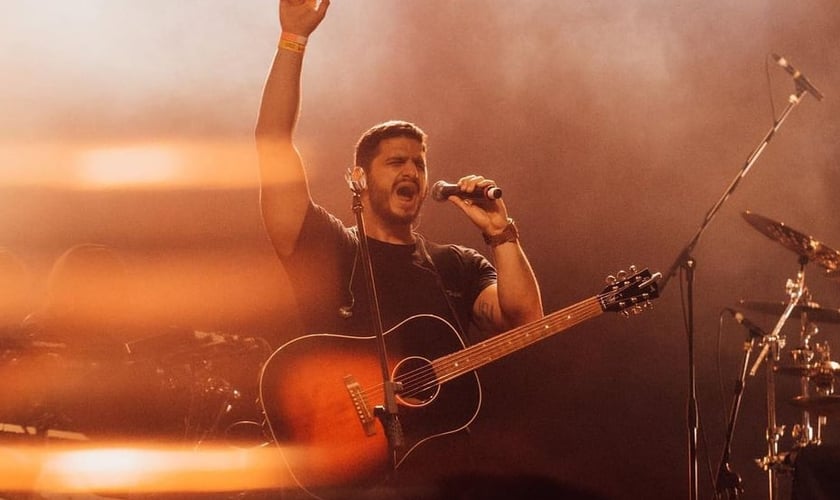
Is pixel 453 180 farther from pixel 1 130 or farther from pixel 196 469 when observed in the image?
pixel 1 130

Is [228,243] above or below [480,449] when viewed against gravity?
above

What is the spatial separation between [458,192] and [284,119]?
573 mm

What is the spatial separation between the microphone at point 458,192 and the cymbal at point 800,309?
150 cm

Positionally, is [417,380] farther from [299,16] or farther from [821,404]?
[821,404]

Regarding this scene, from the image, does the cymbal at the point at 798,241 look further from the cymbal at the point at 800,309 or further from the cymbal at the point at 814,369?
the cymbal at the point at 814,369

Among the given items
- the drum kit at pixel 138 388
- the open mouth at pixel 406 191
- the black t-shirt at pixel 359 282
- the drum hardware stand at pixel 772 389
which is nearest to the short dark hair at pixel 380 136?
the open mouth at pixel 406 191

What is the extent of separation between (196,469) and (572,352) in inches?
70.4

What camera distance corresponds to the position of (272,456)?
10.00ft

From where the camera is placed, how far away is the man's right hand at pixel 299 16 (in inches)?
93.1

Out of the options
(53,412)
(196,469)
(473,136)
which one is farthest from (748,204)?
(53,412)

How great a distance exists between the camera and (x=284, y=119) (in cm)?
241

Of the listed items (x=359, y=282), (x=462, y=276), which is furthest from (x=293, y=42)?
(x=462, y=276)

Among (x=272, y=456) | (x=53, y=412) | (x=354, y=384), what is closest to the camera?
(x=354, y=384)

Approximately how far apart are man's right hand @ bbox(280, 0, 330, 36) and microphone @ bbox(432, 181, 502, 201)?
61cm
